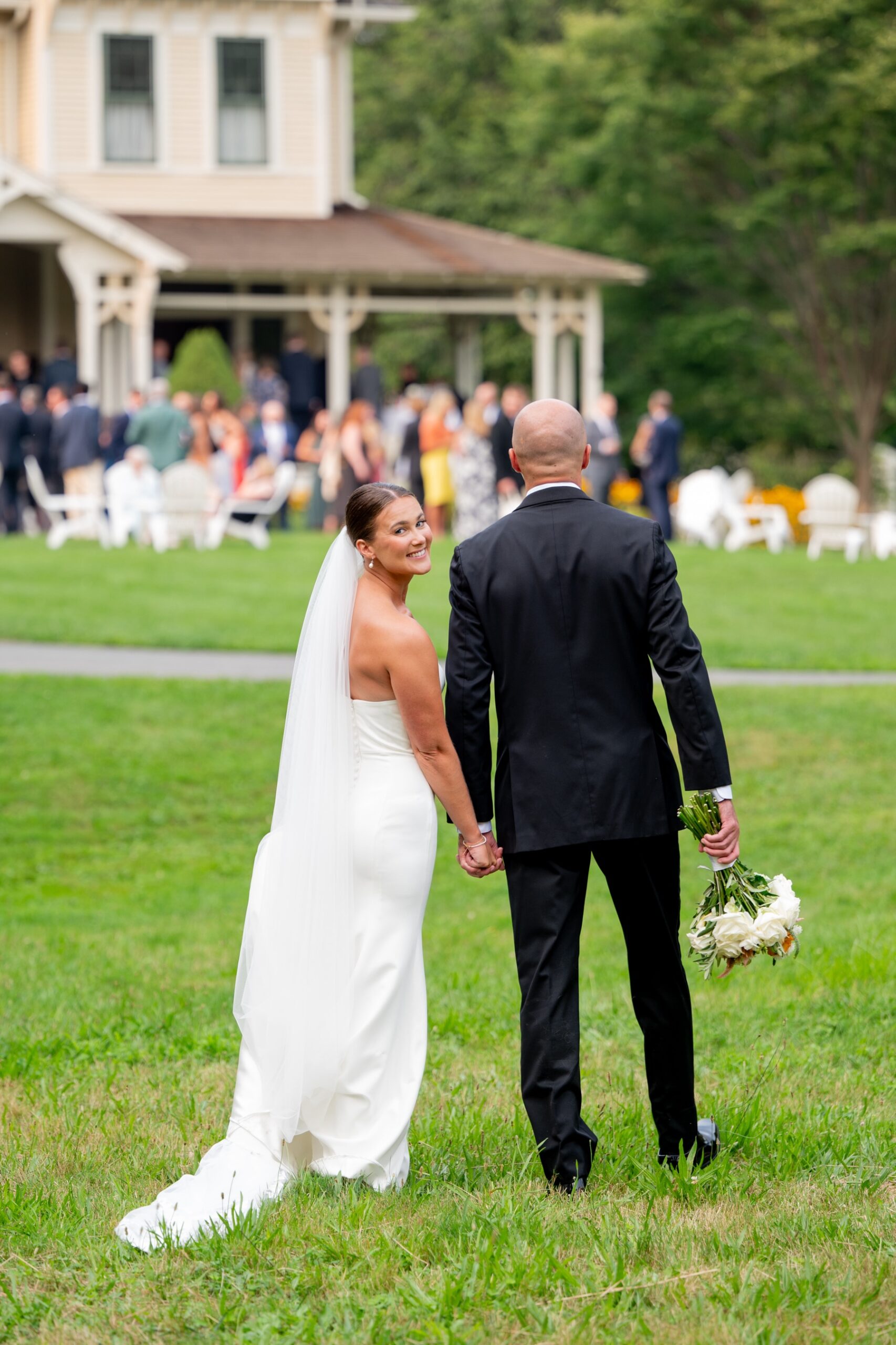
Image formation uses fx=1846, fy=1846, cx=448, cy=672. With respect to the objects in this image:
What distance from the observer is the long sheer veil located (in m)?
4.92

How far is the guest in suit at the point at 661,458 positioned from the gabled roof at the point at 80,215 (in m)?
8.01

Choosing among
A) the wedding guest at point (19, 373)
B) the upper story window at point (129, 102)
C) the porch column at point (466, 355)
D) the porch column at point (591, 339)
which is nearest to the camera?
the wedding guest at point (19, 373)

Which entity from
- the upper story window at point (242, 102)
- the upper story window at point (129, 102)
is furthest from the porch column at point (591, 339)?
the upper story window at point (129, 102)

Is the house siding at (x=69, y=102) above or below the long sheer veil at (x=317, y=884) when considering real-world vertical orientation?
above

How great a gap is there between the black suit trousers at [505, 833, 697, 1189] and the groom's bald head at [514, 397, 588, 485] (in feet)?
3.23

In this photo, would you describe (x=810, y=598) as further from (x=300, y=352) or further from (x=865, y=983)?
(x=300, y=352)

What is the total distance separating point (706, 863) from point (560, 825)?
5717 mm

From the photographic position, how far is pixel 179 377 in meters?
28.1

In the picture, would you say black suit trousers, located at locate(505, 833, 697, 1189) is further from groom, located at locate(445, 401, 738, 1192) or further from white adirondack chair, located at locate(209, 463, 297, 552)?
white adirondack chair, located at locate(209, 463, 297, 552)

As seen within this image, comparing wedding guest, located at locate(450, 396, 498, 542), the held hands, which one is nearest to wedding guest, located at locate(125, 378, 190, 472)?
wedding guest, located at locate(450, 396, 498, 542)

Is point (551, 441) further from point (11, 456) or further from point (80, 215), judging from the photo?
point (80, 215)

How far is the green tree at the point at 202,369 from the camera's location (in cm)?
2795

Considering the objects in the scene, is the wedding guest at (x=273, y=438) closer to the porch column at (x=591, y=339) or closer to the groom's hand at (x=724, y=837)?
the porch column at (x=591, y=339)

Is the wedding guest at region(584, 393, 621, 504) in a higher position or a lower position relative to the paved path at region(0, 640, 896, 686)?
higher
